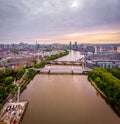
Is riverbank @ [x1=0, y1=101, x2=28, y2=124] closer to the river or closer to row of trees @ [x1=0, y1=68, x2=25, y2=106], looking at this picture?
the river

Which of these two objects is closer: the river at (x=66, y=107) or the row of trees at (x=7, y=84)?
the river at (x=66, y=107)

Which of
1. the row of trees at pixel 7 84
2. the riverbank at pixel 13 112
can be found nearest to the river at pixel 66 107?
the riverbank at pixel 13 112

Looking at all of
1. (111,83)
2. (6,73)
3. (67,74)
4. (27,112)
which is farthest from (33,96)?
(67,74)

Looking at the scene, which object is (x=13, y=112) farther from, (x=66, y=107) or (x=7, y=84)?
(x=7, y=84)

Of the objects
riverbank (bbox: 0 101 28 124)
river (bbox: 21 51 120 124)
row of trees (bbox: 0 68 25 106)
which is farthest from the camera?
row of trees (bbox: 0 68 25 106)

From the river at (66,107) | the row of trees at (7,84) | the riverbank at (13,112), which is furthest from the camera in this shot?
the row of trees at (7,84)

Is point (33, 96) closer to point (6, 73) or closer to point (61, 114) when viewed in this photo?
point (61, 114)

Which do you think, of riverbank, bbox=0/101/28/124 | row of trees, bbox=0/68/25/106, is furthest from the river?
row of trees, bbox=0/68/25/106

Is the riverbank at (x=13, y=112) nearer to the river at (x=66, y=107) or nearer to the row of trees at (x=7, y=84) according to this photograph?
the river at (x=66, y=107)
